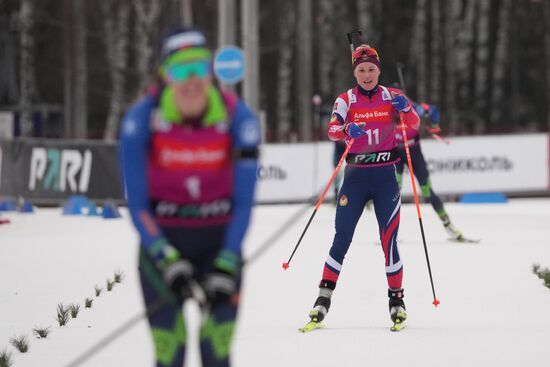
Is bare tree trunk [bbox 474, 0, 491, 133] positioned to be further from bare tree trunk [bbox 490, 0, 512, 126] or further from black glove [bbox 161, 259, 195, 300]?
black glove [bbox 161, 259, 195, 300]

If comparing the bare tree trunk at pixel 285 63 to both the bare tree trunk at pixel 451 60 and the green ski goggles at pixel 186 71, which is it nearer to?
the bare tree trunk at pixel 451 60

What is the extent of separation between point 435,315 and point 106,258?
5.37 meters

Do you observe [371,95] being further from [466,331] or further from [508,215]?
[508,215]

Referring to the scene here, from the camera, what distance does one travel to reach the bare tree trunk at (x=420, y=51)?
144ft

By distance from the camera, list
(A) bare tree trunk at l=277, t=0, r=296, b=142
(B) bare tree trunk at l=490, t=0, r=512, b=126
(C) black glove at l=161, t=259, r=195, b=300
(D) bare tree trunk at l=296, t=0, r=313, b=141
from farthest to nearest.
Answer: (A) bare tree trunk at l=277, t=0, r=296, b=142 < (B) bare tree trunk at l=490, t=0, r=512, b=126 < (D) bare tree trunk at l=296, t=0, r=313, b=141 < (C) black glove at l=161, t=259, r=195, b=300

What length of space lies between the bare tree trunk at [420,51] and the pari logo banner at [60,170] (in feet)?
71.9

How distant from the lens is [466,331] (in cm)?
909

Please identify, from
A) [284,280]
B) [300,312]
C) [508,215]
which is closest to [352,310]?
[300,312]

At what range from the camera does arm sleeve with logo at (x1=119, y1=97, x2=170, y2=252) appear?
518cm

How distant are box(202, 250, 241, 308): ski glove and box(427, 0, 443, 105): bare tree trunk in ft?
128

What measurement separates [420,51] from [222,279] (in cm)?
3994

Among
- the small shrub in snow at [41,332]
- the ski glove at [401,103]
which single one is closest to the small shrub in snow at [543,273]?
the ski glove at [401,103]

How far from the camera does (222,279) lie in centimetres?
508

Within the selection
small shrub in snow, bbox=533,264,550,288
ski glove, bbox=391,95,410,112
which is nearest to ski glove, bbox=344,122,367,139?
ski glove, bbox=391,95,410,112
